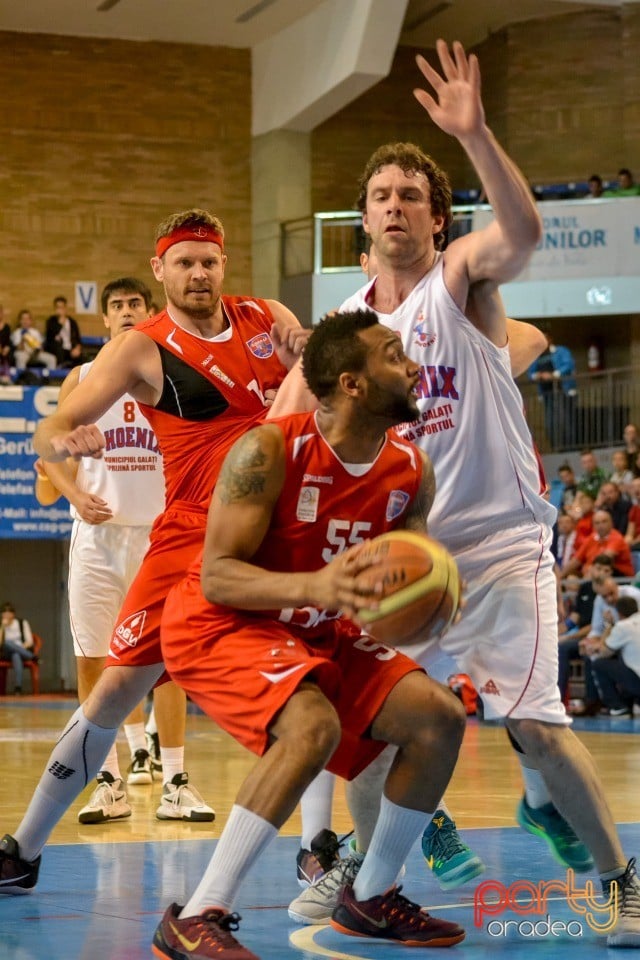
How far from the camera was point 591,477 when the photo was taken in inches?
772

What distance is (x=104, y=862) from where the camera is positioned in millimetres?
5969

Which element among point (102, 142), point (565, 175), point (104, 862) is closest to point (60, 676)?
point (102, 142)

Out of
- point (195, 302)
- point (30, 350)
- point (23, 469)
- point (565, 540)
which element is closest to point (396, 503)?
point (195, 302)

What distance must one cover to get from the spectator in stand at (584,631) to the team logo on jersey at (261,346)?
9.65 m

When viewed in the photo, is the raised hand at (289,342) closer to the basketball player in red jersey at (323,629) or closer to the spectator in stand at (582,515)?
the basketball player in red jersey at (323,629)

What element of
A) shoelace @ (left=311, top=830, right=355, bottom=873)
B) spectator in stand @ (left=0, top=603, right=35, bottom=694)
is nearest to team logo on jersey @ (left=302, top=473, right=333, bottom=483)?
shoelace @ (left=311, top=830, right=355, bottom=873)

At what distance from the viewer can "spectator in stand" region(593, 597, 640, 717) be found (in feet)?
47.1

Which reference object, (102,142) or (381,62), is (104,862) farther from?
(102,142)

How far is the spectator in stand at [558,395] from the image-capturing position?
2339cm

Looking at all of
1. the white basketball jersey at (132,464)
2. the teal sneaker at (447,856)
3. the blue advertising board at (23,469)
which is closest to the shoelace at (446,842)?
the teal sneaker at (447,856)

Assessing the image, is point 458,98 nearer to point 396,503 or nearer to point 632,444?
point 396,503

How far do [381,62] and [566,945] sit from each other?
2124cm

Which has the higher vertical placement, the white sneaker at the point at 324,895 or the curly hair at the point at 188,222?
the curly hair at the point at 188,222

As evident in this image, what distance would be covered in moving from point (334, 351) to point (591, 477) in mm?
15606
